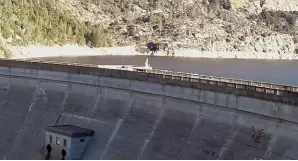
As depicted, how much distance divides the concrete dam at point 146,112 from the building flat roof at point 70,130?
0.65 m

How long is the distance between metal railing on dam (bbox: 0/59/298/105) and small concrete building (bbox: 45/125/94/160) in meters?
4.56

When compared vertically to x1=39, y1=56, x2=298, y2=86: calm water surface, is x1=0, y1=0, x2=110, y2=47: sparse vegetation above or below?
above

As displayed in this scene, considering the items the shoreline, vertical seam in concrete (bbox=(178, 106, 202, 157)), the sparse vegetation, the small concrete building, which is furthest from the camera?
the sparse vegetation

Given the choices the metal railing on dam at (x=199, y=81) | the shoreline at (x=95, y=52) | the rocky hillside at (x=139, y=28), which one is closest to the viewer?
the metal railing on dam at (x=199, y=81)

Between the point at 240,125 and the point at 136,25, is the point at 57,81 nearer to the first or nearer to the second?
the point at 240,125

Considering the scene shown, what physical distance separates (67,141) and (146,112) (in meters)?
5.22

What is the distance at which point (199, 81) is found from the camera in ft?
102

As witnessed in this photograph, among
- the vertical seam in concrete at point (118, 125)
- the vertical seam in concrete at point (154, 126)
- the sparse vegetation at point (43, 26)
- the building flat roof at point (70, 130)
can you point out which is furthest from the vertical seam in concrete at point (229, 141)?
the sparse vegetation at point (43, 26)

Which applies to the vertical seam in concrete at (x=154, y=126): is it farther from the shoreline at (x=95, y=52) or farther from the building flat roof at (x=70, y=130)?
the shoreline at (x=95, y=52)

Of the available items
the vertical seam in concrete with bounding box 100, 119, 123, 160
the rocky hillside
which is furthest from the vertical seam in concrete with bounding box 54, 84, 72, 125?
the rocky hillside

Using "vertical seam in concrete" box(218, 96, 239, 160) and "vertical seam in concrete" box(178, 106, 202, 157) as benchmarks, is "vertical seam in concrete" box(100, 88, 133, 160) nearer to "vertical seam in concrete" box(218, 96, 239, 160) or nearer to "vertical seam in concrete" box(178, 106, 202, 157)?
"vertical seam in concrete" box(178, 106, 202, 157)

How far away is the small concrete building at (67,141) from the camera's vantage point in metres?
34.5

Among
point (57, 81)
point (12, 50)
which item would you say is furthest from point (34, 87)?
point (12, 50)

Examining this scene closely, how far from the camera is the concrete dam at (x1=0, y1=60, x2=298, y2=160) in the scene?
26.6 metres
